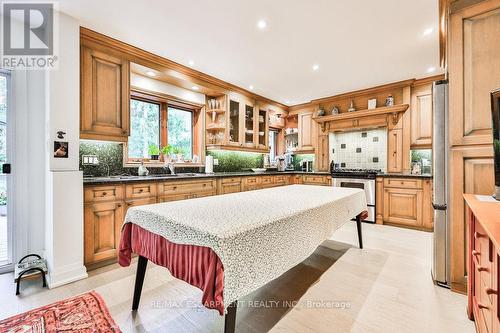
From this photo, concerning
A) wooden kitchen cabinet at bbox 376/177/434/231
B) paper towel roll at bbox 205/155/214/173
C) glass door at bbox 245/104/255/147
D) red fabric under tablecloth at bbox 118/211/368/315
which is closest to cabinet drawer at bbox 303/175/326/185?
wooden kitchen cabinet at bbox 376/177/434/231

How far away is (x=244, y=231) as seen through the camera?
1047mm

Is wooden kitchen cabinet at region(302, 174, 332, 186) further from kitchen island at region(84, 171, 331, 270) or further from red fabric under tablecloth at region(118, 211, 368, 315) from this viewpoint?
red fabric under tablecloth at region(118, 211, 368, 315)

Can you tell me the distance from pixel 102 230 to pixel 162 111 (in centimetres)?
209

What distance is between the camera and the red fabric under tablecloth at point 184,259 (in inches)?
38.0

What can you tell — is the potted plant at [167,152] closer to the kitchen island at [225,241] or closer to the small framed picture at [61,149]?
the small framed picture at [61,149]

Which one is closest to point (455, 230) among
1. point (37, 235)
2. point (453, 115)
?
point (453, 115)

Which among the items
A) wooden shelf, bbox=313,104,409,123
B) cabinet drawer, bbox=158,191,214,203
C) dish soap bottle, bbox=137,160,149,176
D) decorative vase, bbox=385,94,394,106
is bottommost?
cabinet drawer, bbox=158,191,214,203

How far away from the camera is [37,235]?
250cm

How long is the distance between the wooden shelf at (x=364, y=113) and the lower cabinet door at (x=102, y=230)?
4.35 m

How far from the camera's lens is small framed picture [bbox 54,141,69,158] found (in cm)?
222

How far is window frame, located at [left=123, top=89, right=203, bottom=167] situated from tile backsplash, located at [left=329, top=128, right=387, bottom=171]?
3125 mm

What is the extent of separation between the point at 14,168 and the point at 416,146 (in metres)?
5.90

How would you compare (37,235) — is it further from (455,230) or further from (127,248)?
(455,230)

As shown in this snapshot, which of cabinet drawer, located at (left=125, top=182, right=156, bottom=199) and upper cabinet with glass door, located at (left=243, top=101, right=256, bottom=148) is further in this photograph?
upper cabinet with glass door, located at (left=243, top=101, right=256, bottom=148)
